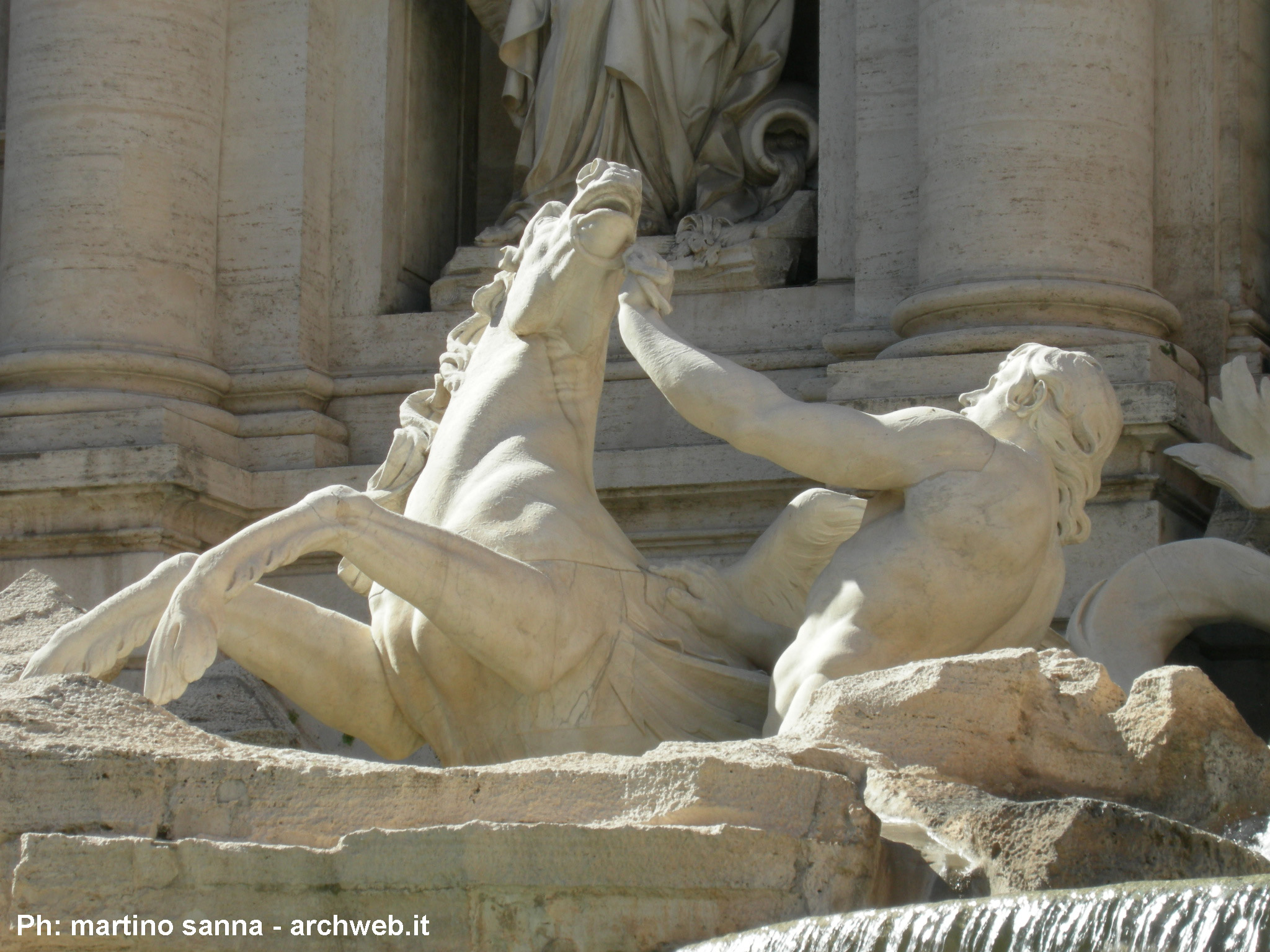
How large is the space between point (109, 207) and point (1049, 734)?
19.2 ft

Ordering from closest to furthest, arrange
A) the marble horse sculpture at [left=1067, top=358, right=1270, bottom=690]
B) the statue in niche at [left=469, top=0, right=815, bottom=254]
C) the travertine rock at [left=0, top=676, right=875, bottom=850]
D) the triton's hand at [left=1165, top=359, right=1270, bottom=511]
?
the travertine rock at [left=0, top=676, right=875, bottom=850] < the marble horse sculpture at [left=1067, top=358, right=1270, bottom=690] < the triton's hand at [left=1165, top=359, right=1270, bottom=511] < the statue in niche at [left=469, top=0, right=815, bottom=254]

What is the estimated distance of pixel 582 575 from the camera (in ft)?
21.4

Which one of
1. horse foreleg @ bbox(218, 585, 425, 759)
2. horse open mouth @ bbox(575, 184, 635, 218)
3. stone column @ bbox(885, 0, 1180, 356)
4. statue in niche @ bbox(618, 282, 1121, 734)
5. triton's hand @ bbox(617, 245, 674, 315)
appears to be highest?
stone column @ bbox(885, 0, 1180, 356)

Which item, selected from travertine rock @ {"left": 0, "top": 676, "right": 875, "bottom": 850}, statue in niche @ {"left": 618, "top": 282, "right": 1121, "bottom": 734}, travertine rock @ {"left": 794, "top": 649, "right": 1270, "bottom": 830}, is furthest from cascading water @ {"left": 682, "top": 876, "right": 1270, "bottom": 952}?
statue in niche @ {"left": 618, "top": 282, "right": 1121, "bottom": 734}

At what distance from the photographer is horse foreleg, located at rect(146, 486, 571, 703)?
19.4ft

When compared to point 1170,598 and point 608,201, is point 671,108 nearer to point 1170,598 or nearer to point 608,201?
point 608,201

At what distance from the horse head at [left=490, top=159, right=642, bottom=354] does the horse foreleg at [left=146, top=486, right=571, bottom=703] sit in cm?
86

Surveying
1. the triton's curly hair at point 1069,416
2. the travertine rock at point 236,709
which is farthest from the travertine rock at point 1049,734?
the travertine rock at point 236,709

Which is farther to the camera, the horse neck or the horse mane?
the horse mane

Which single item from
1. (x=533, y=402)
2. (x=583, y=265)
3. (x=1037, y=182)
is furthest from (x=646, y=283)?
(x=1037, y=182)

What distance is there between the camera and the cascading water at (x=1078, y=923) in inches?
150

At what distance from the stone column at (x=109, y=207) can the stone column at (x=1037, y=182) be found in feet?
10.6

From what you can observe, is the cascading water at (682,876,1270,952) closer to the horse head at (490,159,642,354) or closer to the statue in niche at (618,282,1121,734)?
the statue in niche at (618,282,1121,734)

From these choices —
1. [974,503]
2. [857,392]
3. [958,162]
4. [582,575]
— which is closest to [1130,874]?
[974,503]
